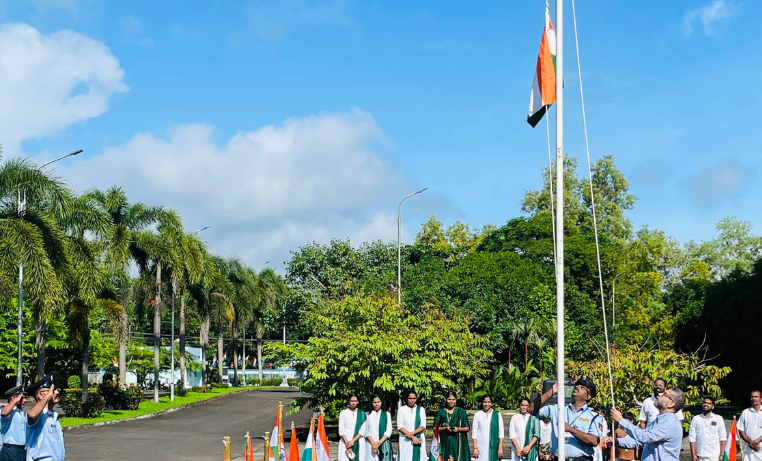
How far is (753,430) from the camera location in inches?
502

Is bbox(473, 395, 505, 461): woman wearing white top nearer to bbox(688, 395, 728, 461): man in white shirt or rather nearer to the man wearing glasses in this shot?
bbox(688, 395, 728, 461): man in white shirt

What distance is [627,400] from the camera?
54.8ft

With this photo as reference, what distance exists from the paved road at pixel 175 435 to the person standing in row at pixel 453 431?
879 cm

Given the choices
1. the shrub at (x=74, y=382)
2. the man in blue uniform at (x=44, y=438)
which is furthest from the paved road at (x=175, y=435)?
the shrub at (x=74, y=382)

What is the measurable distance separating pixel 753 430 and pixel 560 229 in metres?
6.16

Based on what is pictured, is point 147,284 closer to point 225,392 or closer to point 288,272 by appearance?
point 225,392

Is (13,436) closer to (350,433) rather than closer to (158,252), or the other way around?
(350,433)

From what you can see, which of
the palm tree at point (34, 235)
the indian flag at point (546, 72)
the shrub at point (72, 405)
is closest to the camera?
the indian flag at point (546, 72)

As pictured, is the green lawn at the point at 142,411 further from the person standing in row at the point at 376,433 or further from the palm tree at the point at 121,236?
the person standing in row at the point at 376,433

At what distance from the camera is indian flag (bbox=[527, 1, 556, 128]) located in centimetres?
968

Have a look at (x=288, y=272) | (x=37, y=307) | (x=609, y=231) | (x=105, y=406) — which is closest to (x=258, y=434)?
(x=37, y=307)

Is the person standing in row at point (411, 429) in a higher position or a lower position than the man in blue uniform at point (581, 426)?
lower

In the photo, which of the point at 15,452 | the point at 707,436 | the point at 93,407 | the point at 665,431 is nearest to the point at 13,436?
the point at 15,452

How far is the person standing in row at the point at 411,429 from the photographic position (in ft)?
44.6
